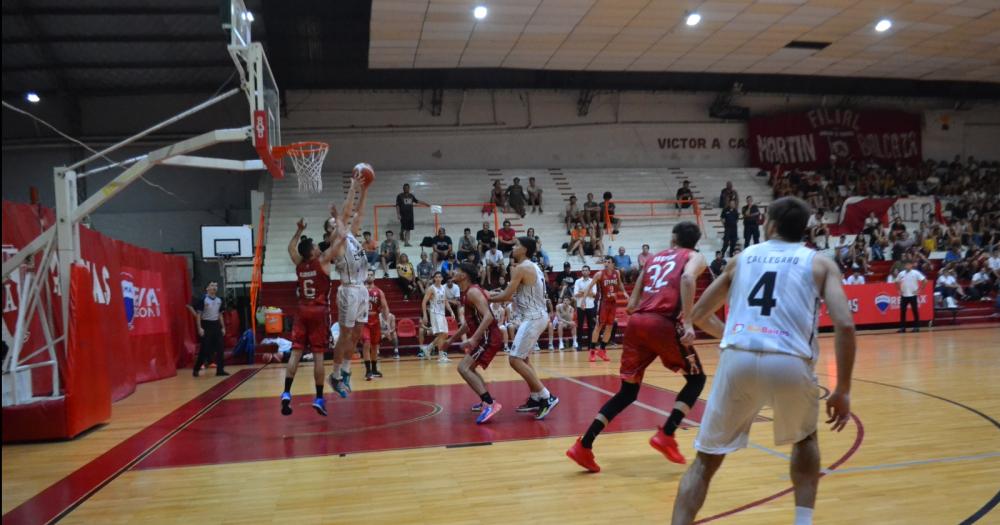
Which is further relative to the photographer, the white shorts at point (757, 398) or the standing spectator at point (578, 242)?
the standing spectator at point (578, 242)

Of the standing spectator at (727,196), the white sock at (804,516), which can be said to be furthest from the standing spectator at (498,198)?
the white sock at (804,516)

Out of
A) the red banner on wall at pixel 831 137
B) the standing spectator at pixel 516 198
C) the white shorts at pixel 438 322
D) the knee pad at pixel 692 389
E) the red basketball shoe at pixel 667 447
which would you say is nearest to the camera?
the red basketball shoe at pixel 667 447

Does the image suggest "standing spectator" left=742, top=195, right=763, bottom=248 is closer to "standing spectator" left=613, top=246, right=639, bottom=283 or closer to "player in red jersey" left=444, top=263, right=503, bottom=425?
"standing spectator" left=613, top=246, right=639, bottom=283

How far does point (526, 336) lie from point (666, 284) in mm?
2180

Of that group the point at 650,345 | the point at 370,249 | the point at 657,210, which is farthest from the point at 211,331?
the point at 657,210

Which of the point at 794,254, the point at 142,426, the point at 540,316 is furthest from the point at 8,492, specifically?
the point at 794,254

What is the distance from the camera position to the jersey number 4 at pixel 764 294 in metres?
3.43

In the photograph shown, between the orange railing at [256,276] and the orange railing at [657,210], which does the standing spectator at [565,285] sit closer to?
the orange railing at [657,210]

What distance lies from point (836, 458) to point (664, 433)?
1349 millimetres

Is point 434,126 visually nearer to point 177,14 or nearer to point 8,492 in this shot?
point 177,14

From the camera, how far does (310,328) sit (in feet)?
28.0

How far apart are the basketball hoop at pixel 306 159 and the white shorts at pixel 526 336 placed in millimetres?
4843

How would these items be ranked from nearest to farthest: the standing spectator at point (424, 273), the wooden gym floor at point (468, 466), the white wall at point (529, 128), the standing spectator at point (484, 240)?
the wooden gym floor at point (468, 466), the standing spectator at point (424, 273), the standing spectator at point (484, 240), the white wall at point (529, 128)

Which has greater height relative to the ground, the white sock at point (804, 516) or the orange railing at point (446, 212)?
the orange railing at point (446, 212)
